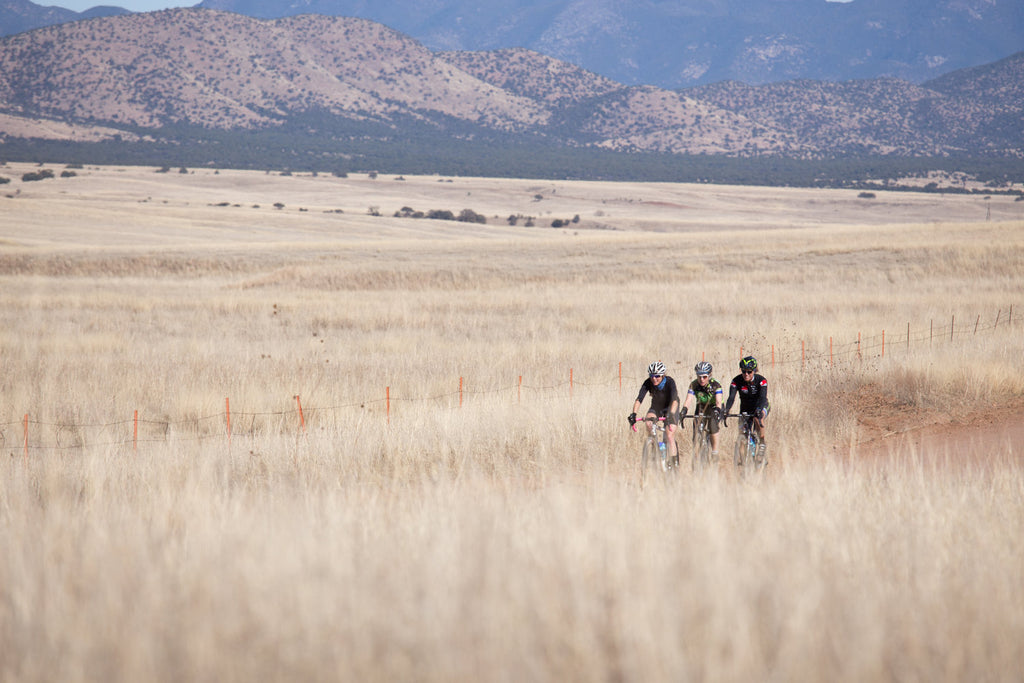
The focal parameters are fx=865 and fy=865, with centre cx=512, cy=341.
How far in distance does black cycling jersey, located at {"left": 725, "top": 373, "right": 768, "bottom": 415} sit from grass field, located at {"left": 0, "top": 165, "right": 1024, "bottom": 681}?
2.35 feet

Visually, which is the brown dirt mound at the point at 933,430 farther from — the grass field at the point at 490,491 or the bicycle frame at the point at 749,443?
the bicycle frame at the point at 749,443

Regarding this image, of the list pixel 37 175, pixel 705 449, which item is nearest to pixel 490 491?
pixel 705 449

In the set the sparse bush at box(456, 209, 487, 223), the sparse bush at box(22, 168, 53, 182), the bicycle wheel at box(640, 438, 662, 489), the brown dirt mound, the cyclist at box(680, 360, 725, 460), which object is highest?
the sparse bush at box(22, 168, 53, 182)

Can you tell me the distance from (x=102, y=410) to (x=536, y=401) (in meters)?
6.43

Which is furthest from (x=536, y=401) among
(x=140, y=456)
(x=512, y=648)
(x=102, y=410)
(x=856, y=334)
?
(x=856, y=334)

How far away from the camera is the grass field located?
3242 millimetres

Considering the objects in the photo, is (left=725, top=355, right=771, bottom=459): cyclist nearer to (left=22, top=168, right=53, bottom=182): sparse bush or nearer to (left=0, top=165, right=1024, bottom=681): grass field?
(left=0, top=165, right=1024, bottom=681): grass field

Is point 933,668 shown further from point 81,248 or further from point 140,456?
point 81,248

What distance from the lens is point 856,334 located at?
2142cm

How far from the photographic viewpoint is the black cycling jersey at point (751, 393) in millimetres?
9531

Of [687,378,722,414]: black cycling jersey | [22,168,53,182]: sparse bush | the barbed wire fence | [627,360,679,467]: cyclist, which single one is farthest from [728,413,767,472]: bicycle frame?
[22,168,53,182]: sparse bush

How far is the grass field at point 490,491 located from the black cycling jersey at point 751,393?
0.72 meters

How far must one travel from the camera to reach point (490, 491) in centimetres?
686

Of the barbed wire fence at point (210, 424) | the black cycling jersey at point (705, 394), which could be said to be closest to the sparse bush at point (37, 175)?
the barbed wire fence at point (210, 424)
